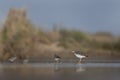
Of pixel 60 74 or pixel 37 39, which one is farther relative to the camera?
pixel 37 39

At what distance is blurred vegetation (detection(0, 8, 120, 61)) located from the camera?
39.0 feet

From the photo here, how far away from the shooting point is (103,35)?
41.9 ft

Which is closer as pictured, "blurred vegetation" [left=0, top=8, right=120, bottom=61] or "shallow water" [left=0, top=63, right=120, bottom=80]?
"shallow water" [left=0, top=63, right=120, bottom=80]

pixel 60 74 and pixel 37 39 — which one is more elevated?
pixel 37 39

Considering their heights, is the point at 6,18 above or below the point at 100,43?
above

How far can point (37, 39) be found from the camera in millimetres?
12297

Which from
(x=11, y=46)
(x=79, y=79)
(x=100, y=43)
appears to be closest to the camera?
(x=79, y=79)

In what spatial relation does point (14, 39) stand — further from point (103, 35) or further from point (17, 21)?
point (103, 35)

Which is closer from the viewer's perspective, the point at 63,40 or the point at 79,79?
the point at 79,79

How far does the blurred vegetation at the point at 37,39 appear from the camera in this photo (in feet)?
39.0

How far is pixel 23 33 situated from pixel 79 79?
6.40 meters

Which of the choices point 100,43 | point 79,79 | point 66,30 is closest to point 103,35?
point 100,43

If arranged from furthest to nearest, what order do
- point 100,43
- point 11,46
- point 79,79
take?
point 100,43
point 11,46
point 79,79

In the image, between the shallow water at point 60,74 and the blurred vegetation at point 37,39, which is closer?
the shallow water at point 60,74
